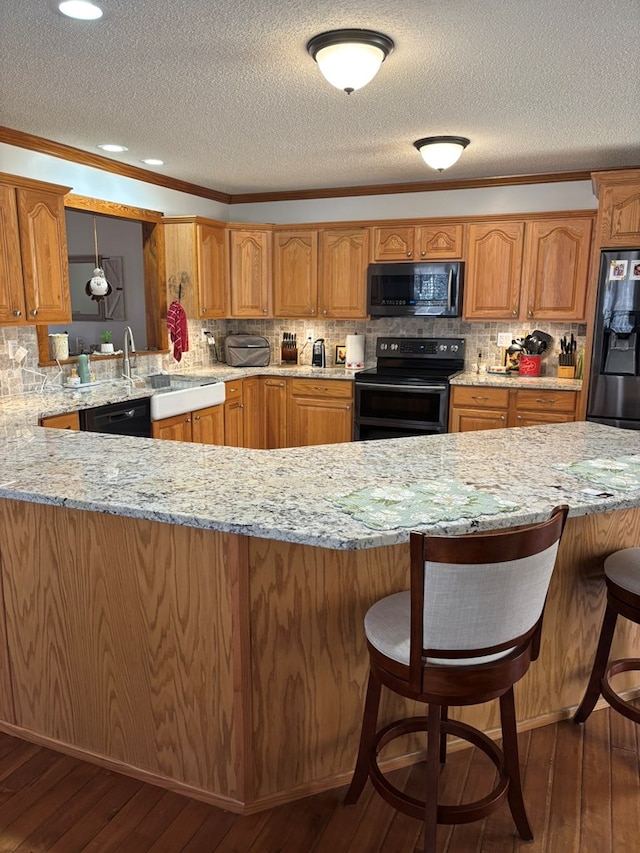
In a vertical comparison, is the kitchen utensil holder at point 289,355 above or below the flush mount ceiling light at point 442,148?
below

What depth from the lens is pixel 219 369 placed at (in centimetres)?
557

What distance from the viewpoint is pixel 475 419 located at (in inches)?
193

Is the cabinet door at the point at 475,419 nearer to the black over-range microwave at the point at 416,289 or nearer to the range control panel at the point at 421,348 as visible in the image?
the range control panel at the point at 421,348

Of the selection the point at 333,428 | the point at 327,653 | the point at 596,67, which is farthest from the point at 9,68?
the point at 333,428

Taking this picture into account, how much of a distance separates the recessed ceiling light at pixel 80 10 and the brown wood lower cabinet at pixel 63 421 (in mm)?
1982

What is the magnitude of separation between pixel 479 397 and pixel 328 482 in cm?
317

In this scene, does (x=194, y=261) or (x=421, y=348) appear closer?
(x=194, y=261)

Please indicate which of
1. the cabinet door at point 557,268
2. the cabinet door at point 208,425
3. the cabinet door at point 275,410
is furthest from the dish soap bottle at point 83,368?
the cabinet door at point 557,268

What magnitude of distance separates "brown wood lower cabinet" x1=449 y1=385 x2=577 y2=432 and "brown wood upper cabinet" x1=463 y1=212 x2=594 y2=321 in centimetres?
66

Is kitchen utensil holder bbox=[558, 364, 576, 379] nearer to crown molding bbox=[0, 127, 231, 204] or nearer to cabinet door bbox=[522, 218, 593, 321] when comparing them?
cabinet door bbox=[522, 218, 593, 321]

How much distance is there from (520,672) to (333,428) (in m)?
3.84

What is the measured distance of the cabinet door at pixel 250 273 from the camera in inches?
220

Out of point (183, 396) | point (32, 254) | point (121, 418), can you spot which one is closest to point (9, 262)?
point (32, 254)

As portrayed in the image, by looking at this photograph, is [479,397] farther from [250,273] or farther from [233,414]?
[250,273]
